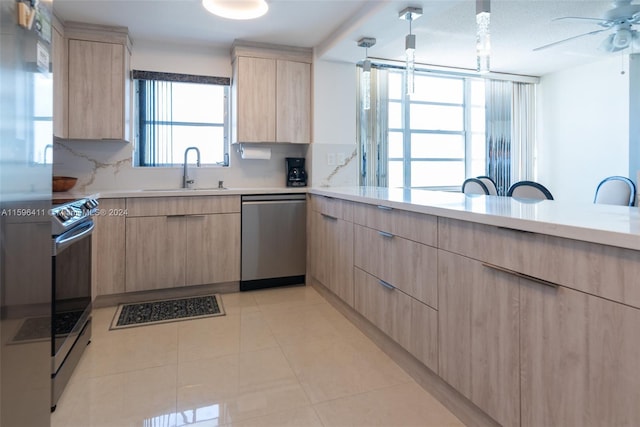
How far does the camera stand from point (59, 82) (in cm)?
311

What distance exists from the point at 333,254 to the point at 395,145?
231cm

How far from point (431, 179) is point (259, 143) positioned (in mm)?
2412

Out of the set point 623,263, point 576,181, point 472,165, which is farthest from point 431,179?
point 623,263

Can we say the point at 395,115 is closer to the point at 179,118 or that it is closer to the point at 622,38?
the point at 622,38

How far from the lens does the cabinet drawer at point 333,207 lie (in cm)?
280

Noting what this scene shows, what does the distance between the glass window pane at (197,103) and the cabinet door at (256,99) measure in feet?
1.38

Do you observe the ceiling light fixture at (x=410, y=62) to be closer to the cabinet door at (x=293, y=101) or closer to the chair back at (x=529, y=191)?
the chair back at (x=529, y=191)

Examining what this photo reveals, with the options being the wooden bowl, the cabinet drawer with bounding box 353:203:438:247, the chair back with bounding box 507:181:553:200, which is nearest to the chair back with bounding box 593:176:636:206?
the chair back with bounding box 507:181:553:200

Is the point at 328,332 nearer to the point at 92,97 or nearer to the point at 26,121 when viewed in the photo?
the point at 26,121

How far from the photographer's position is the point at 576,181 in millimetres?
5191

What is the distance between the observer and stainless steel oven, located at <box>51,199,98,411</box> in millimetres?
1806

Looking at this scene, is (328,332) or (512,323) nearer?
(512,323)

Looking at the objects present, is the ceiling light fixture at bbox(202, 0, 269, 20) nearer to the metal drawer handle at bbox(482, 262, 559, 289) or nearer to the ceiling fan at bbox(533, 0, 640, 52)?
the ceiling fan at bbox(533, 0, 640, 52)

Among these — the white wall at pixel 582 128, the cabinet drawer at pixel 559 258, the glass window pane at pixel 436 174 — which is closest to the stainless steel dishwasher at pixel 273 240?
the glass window pane at pixel 436 174
